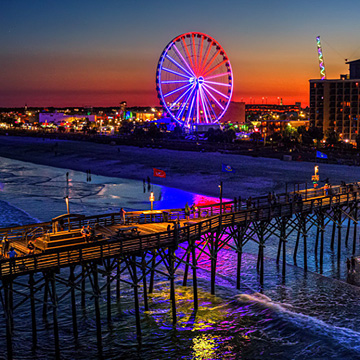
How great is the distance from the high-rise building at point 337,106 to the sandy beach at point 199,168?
68475 mm

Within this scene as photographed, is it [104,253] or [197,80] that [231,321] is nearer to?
[104,253]

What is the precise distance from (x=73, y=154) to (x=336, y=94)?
91.2m

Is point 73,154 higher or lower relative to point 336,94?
lower

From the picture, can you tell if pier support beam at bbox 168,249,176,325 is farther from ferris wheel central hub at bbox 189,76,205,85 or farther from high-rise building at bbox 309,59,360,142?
high-rise building at bbox 309,59,360,142

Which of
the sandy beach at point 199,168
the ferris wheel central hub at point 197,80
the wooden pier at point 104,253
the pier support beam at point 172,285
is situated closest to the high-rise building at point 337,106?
the ferris wheel central hub at point 197,80

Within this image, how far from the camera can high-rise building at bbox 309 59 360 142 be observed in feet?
511

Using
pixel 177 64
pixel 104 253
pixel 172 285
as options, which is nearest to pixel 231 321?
pixel 172 285

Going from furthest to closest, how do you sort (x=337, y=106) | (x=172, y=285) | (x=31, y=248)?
(x=337, y=106) < (x=172, y=285) < (x=31, y=248)

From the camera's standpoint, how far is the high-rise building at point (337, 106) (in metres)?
156

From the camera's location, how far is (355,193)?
1454 inches

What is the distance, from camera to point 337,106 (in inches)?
6250

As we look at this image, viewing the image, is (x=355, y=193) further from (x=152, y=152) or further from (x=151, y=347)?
(x=152, y=152)

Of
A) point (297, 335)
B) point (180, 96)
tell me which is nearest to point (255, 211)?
point (297, 335)

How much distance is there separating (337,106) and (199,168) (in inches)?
3682
